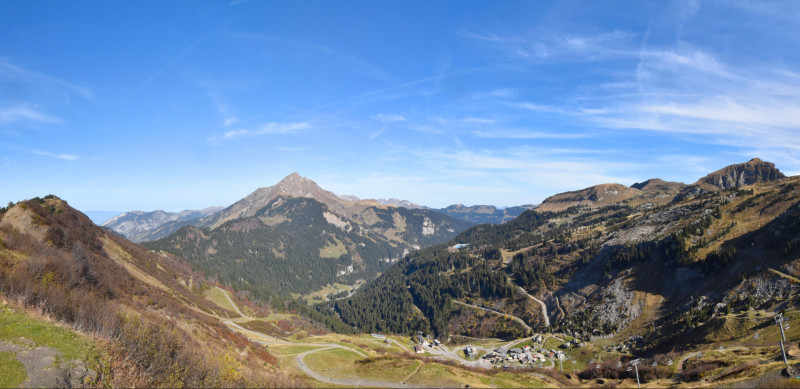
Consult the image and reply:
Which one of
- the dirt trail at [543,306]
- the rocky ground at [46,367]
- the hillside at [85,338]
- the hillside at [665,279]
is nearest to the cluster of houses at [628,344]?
the hillside at [665,279]

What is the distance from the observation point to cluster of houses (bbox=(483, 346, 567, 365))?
105m

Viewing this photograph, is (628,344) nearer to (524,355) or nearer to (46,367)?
(524,355)

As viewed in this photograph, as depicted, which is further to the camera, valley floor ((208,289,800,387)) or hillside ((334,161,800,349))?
hillside ((334,161,800,349))

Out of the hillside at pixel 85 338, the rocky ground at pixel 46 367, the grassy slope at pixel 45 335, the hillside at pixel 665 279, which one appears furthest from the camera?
the hillside at pixel 665 279

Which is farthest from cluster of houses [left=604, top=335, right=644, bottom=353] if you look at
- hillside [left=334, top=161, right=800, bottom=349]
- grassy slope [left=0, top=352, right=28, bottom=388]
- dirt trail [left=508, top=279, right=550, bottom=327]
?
grassy slope [left=0, top=352, right=28, bottom=388]

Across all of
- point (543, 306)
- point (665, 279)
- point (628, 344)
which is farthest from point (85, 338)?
point (543, 306)

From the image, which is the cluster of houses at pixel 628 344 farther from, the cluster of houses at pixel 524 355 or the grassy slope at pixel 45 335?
the grassy slope at pixel 45 335

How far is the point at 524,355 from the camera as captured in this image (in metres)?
106

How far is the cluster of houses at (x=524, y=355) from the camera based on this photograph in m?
105

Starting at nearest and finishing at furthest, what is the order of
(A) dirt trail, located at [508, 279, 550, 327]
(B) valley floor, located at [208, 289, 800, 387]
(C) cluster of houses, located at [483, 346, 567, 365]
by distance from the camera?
(B) valley floor, located at [208, 289, 800, 387] → (C) cluster of houses, located at [483, 346, 567, 365] → (A) dirt trail, located at [508, 279, 550, 327]

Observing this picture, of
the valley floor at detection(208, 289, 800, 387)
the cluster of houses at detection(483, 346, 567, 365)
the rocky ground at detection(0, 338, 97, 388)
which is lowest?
the cluster of houses at detection(483, 346, 567, 365)

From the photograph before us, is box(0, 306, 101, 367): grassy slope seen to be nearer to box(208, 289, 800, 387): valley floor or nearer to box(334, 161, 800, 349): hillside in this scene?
box(208, 289, 800, 387): valley floor

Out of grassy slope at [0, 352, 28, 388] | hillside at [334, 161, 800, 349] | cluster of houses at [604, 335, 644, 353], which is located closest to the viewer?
grassy slope at [0, 352, 28, 388]

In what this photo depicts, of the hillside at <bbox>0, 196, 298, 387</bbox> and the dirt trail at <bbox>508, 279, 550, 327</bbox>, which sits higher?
the hillside at <bbox>0, 196, 298, 387</bbox>
